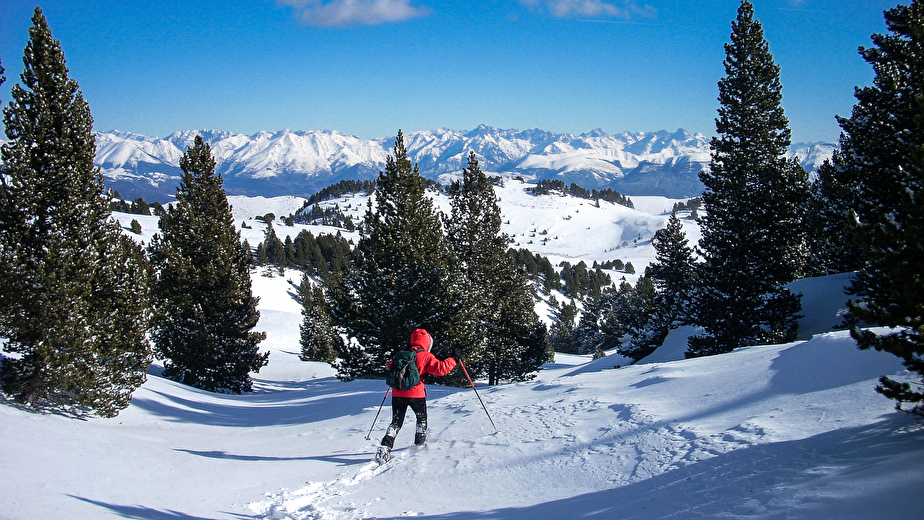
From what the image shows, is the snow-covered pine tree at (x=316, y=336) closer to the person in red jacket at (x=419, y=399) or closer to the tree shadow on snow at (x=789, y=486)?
the person in red jacket at (x=419, y=399)

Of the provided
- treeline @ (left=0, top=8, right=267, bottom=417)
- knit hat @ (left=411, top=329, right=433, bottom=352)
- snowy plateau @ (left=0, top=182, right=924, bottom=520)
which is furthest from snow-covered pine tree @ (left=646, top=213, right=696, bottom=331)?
treeline @ (left=0, top=8, right=267, bottom=417)

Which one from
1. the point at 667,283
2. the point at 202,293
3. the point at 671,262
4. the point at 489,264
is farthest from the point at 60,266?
the point at 667,283

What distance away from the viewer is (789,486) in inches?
167

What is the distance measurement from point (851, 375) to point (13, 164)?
602 inches

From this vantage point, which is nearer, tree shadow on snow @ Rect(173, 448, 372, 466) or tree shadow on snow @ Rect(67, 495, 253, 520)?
tree shadow on snow @ Rect(67, 495, 253, 520)

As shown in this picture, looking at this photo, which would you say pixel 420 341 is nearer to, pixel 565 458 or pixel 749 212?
pixel 565 458

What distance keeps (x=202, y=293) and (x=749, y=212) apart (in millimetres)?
26258

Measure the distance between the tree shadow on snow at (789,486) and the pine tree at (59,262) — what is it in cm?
890

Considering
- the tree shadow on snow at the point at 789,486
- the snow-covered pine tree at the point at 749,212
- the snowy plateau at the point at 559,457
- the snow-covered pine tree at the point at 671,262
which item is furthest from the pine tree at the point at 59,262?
the snow-covered pine tree at the point at 671,262

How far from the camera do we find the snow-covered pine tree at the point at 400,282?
21453mm

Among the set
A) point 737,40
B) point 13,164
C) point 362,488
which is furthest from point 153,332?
point 737,40

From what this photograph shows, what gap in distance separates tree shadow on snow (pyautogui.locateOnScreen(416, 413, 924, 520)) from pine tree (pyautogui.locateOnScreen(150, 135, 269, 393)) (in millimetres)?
21236

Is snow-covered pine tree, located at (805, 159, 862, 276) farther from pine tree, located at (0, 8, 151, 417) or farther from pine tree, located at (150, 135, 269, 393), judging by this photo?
pine tree, located at (150, 135, 269, 393)

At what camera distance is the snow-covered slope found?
4438 millimetres
